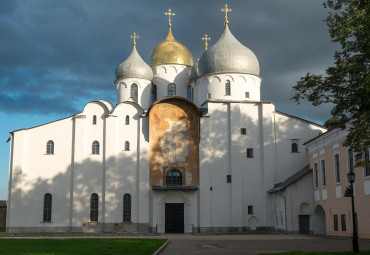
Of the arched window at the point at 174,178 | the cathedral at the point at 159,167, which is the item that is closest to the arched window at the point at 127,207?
the cathedral at the point at 159,167

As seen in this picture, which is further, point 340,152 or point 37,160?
point 37,160

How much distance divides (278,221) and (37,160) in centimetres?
1789

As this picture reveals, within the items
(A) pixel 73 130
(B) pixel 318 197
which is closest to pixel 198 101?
(A) pixel 73 130

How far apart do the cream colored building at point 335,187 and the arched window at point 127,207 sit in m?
12.9

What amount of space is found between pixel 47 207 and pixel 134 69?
534 inches

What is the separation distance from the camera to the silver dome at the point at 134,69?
4053cm

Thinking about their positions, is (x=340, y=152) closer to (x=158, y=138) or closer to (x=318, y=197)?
(x=318, y=197)

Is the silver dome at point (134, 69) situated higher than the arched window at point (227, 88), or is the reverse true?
the silver dome at point (134, 69)

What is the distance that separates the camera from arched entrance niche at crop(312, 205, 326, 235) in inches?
1249

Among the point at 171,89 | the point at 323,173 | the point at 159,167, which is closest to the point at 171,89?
the point at 171,89

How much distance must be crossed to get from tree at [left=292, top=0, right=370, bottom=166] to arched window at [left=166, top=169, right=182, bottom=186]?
19.5 meters

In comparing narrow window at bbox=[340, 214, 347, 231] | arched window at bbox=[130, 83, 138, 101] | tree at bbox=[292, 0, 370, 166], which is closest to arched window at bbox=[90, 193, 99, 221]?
arched window at bbox=[130, 83, 138, 101]

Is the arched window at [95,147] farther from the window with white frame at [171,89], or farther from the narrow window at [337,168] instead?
the narrow window at [337,168]

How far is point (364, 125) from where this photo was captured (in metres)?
14.4
